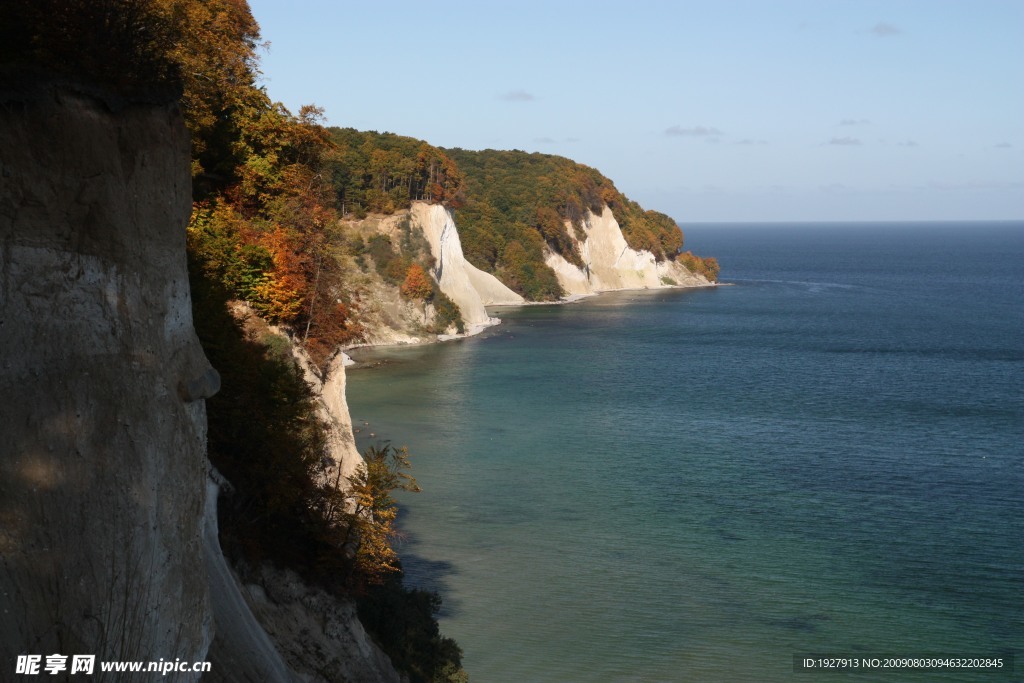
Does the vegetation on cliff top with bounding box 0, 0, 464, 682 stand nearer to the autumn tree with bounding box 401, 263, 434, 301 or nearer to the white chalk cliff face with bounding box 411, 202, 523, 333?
the autumn tree with bounding box 401, 263, 434, 301

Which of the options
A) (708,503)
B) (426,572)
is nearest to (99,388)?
(426,572)

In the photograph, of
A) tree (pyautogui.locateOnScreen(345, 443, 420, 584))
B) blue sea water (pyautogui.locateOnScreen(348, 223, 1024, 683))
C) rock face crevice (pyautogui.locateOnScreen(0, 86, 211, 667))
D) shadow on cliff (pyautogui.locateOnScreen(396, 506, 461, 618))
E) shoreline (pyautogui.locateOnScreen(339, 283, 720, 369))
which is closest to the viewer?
rock face crevice (pyautogui.locateOnScreen(0, 86, 211, 667))

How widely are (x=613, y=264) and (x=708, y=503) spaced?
89.7 meters

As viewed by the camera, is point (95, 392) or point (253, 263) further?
point (253, 263)

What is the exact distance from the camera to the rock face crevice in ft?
25.8

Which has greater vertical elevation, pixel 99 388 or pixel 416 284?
pixel 416 284

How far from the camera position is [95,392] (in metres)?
8.31

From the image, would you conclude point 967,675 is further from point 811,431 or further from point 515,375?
point 515,375

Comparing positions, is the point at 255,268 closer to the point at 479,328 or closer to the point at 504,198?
the point at 479,328

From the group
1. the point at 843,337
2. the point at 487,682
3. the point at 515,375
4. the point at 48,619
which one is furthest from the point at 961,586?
the point at 843,337

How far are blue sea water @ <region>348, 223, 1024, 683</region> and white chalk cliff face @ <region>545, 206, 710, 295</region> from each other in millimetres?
48890

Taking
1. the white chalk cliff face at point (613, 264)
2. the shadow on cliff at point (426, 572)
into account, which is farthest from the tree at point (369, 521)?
the white chalk cliff face at point (613, 264)

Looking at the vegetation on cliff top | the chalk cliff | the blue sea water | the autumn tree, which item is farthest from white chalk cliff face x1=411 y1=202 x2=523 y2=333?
the chalk cliff

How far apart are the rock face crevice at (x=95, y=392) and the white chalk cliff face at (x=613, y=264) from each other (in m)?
105
